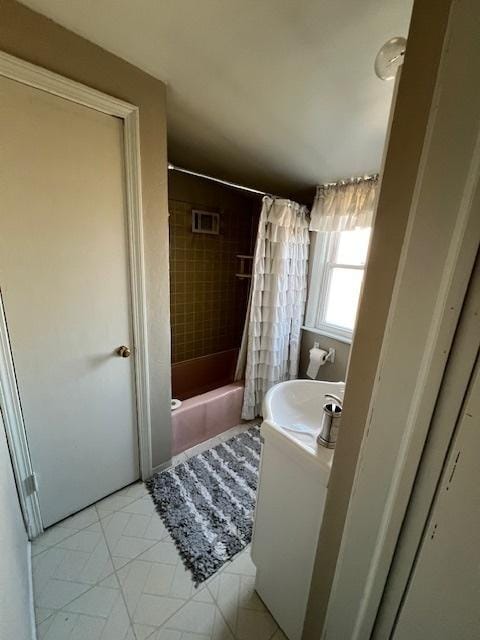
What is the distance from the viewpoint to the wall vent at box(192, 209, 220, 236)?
2.30 metres

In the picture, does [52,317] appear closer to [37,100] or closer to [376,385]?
[37,100]

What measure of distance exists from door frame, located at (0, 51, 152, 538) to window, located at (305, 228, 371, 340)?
61.9 inches

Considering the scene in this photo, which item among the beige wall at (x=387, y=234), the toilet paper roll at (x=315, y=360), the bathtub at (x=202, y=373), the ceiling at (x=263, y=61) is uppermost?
the ceiling at (x=263, y=61)

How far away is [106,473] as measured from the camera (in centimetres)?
145

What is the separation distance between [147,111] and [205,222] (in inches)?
49.2

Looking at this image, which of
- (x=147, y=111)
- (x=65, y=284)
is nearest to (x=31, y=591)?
(x=65, y=284)

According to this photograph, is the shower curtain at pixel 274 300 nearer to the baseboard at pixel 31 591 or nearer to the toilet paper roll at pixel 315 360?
the toilet paper roll at pixel 315 360

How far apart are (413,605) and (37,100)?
176 centimetres

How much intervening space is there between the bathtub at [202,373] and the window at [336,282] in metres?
1.02

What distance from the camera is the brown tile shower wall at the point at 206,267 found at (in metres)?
2.25

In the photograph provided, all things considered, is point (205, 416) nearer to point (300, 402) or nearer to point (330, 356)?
point (300, 402)

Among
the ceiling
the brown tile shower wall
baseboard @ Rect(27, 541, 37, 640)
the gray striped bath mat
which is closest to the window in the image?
the ceiling

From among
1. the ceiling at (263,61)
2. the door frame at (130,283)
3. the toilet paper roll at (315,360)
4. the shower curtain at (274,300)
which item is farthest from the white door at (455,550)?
the toilet paper roll at (315,360)

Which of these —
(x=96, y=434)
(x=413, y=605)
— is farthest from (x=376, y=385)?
(x=96, y=434)
